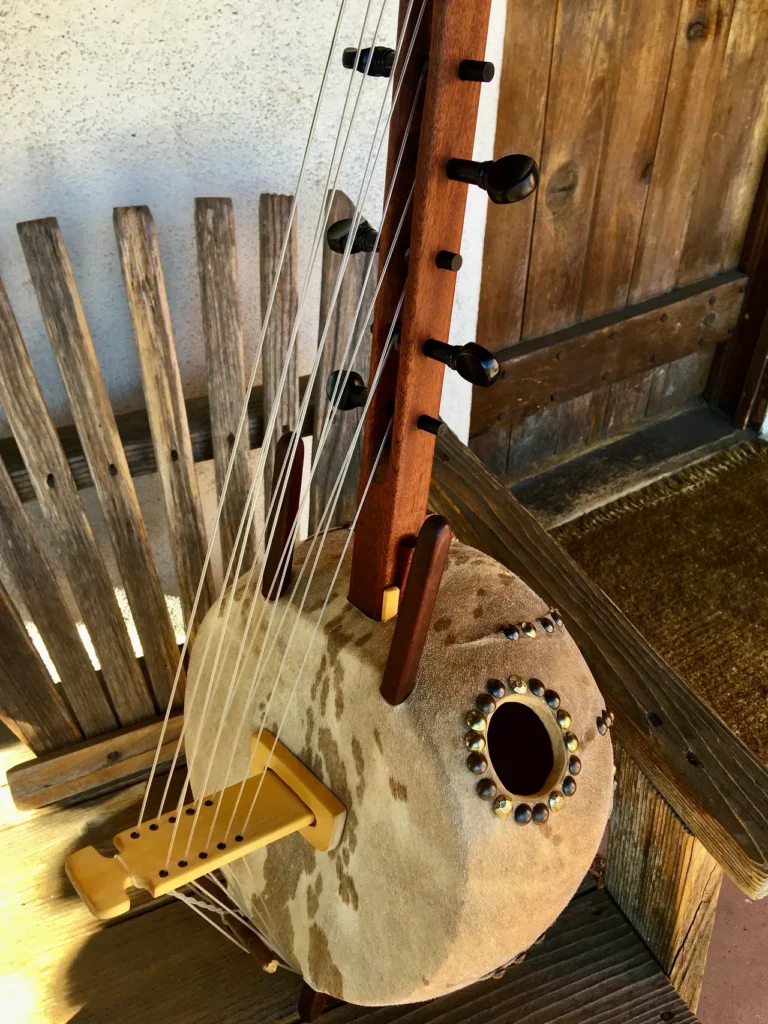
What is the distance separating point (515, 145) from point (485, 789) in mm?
1172

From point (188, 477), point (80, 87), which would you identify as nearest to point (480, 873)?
point (188, 477)

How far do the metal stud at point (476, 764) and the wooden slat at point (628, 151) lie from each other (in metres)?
1.31

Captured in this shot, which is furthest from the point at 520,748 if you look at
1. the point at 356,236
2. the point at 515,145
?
the point at 515,145

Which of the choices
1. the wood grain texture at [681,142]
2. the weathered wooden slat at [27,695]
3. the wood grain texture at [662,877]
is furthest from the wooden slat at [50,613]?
the wood grain texture at [681,142]

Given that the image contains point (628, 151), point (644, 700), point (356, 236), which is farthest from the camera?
point (628, 151)

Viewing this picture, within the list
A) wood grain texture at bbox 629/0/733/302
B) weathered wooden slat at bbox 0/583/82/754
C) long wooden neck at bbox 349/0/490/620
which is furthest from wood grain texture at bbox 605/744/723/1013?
wood grain texture at bbox 629/0/733/302

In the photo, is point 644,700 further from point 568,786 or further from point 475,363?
point 475,363

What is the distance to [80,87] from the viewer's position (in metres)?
0.92

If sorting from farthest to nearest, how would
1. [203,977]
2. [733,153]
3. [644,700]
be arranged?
[733,153], [203,977], [644,700]

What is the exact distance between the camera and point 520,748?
0.79 metres

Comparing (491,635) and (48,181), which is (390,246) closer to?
(491,635)

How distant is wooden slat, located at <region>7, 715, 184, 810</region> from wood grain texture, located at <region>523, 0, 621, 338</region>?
1.04 metres

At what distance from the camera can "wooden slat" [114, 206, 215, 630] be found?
943 millimetres

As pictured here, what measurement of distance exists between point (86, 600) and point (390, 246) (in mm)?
741
